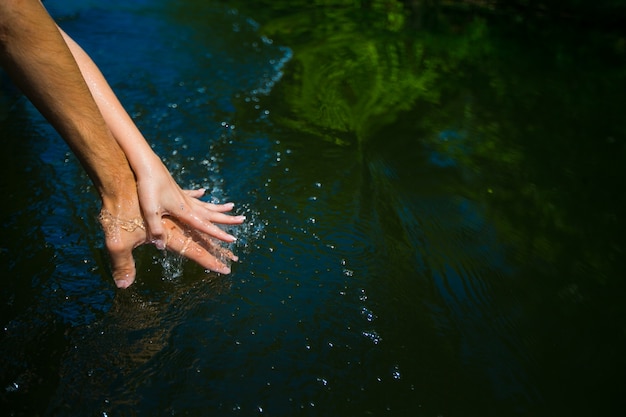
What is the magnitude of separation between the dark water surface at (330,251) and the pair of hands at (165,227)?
0.35 feet

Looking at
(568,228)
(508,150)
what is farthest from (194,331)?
(508,150)

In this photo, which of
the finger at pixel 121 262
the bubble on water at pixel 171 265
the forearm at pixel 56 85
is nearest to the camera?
the forearm at pixel 56 85

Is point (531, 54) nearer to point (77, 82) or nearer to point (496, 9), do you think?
point (496, 9)

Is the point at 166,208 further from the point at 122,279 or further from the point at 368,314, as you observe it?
the point at 368,314

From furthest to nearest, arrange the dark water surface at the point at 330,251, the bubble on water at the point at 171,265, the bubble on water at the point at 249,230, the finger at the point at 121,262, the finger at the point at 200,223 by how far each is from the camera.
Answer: the bubble on water at the point at 249,230
the bubble on water at the point at 171,265
the finger at the point at 200,223
the finger at the point at 121,262
the dark water surface at the point at 330,251

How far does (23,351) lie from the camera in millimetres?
Result: 1914

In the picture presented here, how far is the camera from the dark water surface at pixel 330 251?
6.33 feet

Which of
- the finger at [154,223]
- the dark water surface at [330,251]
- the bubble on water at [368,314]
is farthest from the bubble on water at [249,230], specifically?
the bubble on water at [368,314]

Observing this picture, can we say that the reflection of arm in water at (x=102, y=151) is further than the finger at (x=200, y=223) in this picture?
No

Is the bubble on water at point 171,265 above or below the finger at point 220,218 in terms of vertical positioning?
below

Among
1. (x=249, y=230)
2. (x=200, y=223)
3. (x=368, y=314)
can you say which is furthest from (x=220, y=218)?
(x=368, y=314)

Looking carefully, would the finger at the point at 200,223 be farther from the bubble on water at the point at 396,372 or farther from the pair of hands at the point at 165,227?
the bubble on water at the point at 396,372

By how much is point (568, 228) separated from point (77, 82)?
2358mm

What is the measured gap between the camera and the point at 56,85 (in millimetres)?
1892
